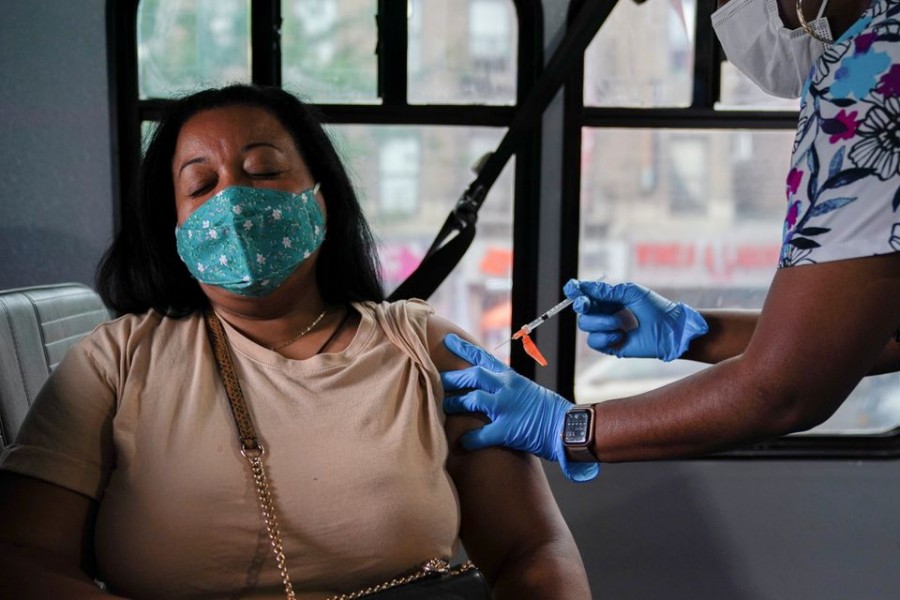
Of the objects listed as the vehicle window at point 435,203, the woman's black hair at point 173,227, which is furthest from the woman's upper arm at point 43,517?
the vehicle window at point 435,203

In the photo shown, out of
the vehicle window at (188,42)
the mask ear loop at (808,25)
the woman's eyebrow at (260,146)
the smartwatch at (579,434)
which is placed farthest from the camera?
the vehicle window at (188,42)

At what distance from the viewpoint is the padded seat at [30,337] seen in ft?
5.12

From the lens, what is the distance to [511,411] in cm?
151

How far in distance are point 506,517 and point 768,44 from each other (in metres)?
0.89

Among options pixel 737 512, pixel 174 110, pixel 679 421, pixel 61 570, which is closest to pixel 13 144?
pixel 174 110

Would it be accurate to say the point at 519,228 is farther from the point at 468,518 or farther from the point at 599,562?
the point at 468,518

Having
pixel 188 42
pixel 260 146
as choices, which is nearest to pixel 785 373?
pixel 260 146

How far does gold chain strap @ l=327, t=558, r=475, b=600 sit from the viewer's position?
49.3 inches

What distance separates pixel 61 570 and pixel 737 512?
7.29 feet

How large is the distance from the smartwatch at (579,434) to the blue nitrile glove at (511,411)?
0.02 metres

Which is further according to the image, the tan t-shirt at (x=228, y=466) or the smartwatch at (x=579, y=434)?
the smartwatch at (x=579, y=434)

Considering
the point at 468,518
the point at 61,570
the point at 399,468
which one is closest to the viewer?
the point at 61,570

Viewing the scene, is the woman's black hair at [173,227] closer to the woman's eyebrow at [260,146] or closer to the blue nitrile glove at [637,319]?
the woman's eyebrow at [260,146]

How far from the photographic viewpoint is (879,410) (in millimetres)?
3004
